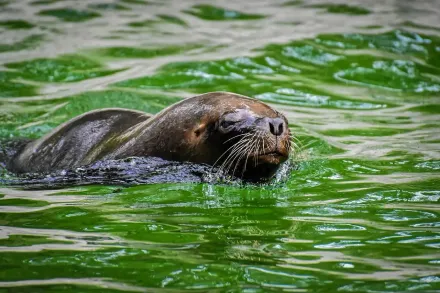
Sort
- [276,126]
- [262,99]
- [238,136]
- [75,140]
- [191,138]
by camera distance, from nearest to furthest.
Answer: [276,126]
[238,136]
[191,138]
[75,140]
[262,99]

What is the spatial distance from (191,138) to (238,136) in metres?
0.54

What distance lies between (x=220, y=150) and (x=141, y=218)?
1.11 meters

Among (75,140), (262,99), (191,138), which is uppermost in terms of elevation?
(191,138)

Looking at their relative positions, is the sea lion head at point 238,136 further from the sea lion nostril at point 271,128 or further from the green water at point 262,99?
the green water at point 262,99

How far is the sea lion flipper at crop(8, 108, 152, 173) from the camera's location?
313 inches

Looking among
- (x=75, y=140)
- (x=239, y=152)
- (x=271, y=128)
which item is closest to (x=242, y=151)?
(x=239, y=152)

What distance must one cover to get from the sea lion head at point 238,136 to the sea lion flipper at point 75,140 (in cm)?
108

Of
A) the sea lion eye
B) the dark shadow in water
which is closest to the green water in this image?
the dark shadow in water

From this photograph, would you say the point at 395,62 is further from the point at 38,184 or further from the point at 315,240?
the point at 315,240

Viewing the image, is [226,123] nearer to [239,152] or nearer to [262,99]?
[239,152]

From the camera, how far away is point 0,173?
8312 mm

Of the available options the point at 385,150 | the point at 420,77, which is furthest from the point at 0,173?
the point at 420,77

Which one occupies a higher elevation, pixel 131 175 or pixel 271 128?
pixel 271 128

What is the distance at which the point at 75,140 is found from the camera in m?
8.11
